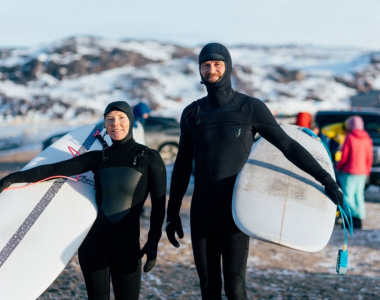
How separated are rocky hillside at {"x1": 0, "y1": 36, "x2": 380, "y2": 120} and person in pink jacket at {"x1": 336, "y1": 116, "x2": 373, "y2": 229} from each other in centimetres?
3486

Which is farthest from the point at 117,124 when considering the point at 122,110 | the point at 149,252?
the point at 149,252

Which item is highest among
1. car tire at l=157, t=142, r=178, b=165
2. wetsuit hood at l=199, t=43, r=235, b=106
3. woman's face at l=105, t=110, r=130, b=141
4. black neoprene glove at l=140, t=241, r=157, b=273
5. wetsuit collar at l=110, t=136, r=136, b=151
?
wetsuit hood at l=199, t=43, r=235, b=106

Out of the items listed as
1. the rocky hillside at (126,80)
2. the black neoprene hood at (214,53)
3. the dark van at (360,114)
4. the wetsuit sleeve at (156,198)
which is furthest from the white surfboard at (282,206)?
the rocky hillside at (126,80)

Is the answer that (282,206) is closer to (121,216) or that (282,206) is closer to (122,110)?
(121,216)

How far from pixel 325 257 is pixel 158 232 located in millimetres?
3225

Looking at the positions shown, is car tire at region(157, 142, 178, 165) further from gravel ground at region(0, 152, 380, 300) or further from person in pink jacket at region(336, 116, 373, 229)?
person in pink jacket at region(336, 116, 373, 229)

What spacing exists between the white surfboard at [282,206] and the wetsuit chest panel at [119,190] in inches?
24.3

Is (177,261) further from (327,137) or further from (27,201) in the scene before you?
(327,137)

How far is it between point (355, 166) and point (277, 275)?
2474 millimetres

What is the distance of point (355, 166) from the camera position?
21.4ft

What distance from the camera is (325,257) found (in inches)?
212

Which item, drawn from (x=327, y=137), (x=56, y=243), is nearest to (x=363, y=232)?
(x=327, y=137)

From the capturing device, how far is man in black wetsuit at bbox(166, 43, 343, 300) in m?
2.73

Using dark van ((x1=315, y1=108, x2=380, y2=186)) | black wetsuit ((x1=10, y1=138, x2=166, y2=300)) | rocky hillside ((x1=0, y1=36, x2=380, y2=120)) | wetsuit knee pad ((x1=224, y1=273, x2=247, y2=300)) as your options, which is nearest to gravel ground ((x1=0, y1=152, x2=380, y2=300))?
black wetsuit ((x1=10, y1=138, x2=166, y2=300))
